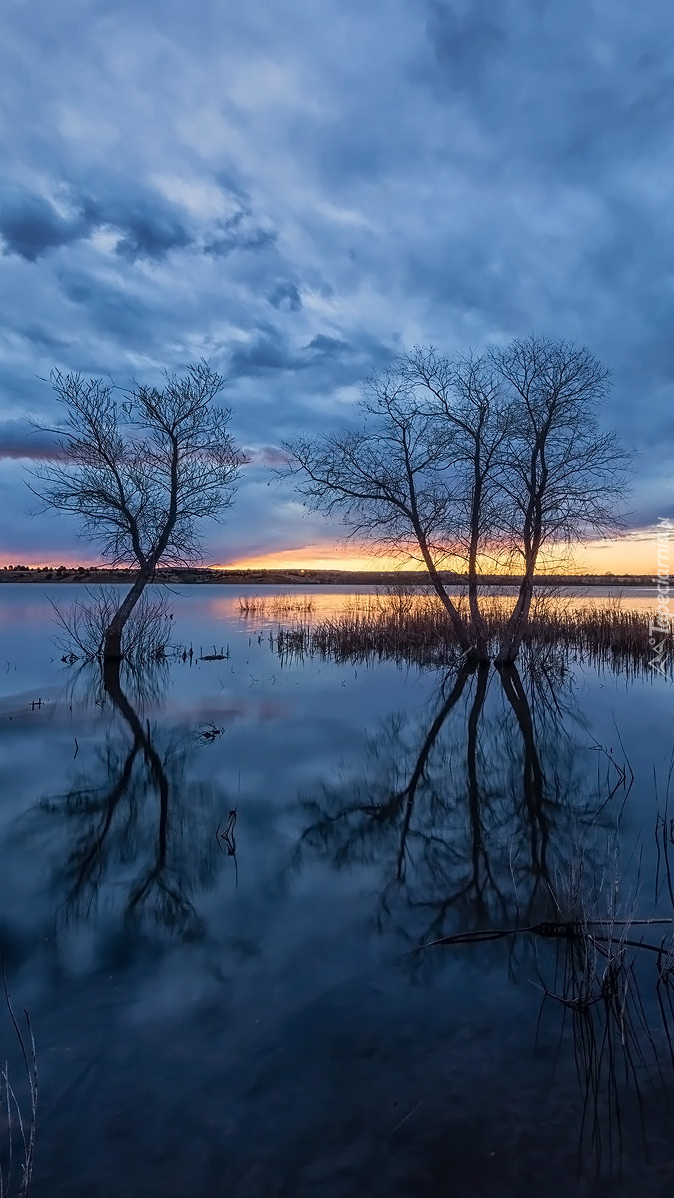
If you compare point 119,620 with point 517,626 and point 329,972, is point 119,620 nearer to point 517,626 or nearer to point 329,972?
point 517,626

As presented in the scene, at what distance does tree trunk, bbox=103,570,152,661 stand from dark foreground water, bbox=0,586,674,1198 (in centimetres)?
861

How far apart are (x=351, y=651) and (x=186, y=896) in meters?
16.4

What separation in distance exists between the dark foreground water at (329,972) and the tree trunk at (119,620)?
8610mm

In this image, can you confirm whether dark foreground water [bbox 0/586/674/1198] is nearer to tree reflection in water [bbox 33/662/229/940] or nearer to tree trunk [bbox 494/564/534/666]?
tree reflection in water [bbox 33/662/229/940]

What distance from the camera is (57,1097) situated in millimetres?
2924

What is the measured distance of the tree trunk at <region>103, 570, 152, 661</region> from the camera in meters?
17.9

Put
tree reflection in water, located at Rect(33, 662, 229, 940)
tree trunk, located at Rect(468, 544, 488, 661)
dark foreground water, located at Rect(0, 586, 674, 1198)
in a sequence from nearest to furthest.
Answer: dark foreground water, located at Rect(0, 586, 674, 1198)
tree reflection in water, located at Rect(33, 662, 229, 940)
tree trunk, located at Rect(468, 544, 488, 661)

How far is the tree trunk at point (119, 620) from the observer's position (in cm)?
1786

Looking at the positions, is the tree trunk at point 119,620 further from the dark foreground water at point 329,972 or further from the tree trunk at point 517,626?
the tree trunk at point 517,626

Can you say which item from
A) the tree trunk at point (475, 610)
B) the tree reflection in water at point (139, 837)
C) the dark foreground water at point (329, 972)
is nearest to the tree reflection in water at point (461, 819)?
the dark foreground water at point (329, 972)

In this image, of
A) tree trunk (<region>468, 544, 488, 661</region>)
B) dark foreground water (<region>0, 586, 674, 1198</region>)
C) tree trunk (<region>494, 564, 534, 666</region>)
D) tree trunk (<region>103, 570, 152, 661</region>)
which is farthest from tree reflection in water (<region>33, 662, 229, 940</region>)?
tree trunk (<region>494, 564, 534, 666</region>)

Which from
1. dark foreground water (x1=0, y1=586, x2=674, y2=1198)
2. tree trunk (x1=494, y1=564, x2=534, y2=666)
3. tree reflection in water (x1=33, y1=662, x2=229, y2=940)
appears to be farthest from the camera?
tree trunk (x1=494, y1=564, x2=534, y2=666)

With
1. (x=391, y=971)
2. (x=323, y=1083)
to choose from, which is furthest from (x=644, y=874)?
(x=323, y=1083)

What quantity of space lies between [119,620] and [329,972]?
51.1 ft
